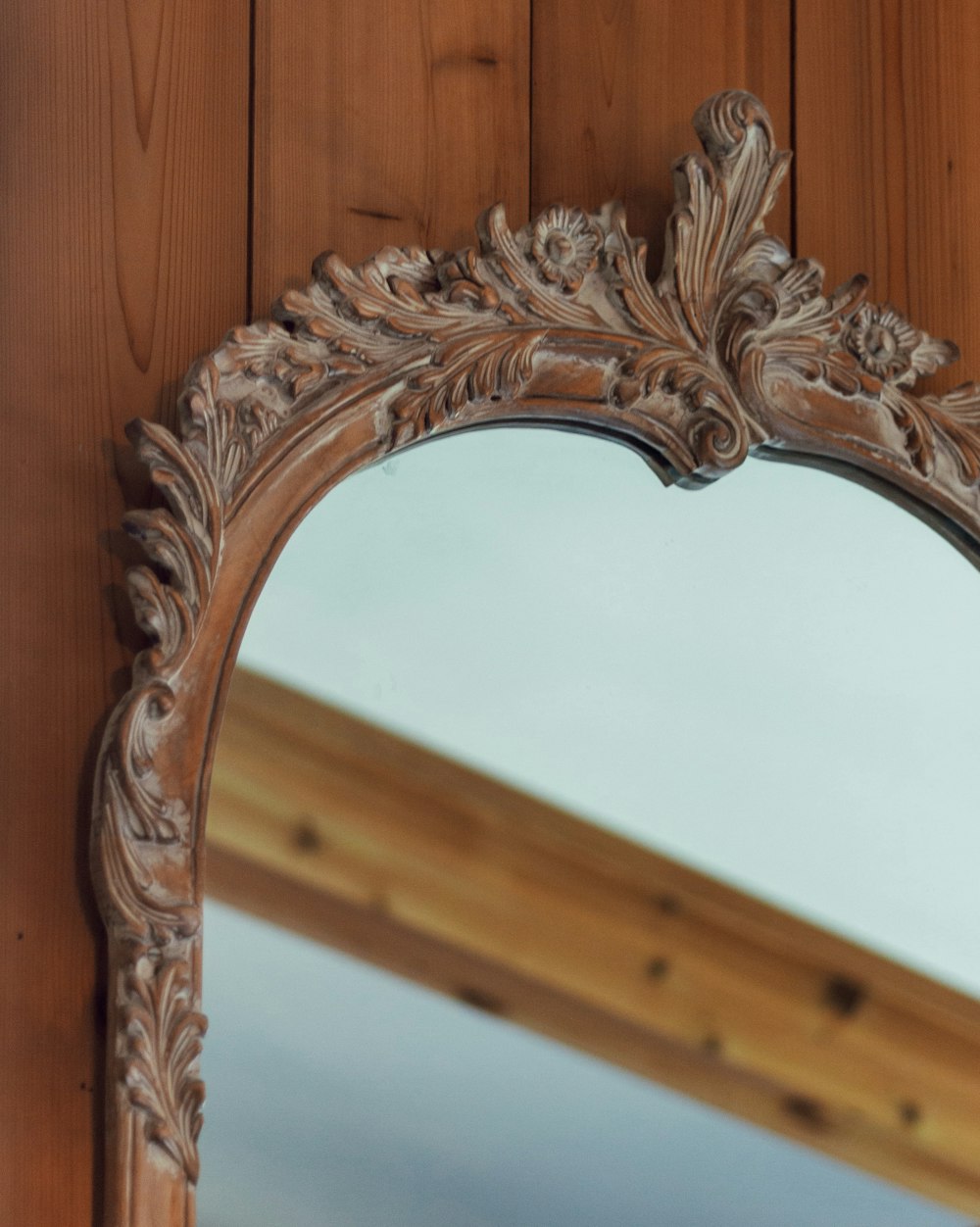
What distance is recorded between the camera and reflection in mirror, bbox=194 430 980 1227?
2.68 ft

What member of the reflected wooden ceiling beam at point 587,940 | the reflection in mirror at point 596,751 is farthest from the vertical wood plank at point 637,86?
the reflected wooden ceiling beam at point 587,940

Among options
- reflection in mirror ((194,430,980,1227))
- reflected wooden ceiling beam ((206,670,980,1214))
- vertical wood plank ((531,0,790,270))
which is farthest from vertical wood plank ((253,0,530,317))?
reflected wooden ceiling beam ((206,670,980,1214))

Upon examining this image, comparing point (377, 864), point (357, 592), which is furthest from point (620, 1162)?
point (357, 592)

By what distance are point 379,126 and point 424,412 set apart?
0.58 feet

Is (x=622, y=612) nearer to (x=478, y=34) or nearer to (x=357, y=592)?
(x=357, y=592)

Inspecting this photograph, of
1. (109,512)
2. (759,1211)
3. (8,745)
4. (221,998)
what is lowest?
(759,1211)

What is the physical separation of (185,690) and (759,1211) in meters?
0.39

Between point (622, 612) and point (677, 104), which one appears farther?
point (677, 104)

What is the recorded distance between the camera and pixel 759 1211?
2.92 ft

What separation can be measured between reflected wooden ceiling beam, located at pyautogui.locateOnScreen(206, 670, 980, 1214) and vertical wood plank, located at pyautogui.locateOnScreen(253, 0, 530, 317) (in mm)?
254

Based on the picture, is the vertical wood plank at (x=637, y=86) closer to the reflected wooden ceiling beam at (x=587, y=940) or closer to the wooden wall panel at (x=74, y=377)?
the wooden wall panel at (x=74, y=377)

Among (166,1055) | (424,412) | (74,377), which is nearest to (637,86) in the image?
(424,412)

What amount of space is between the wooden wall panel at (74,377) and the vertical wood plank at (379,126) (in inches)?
0.7

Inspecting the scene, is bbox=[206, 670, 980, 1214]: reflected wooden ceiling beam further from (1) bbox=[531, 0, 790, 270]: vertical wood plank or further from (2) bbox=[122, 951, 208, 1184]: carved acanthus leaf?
(1) bbox=[531, 0, 790, 270]: vertical wood plank
